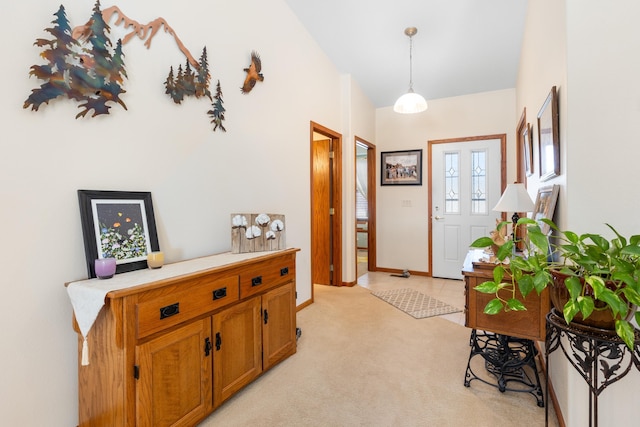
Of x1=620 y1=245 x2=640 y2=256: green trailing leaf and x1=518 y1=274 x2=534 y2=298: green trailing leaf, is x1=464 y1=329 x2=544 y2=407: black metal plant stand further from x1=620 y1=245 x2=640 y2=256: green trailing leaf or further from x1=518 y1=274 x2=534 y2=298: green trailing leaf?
x1=620 y1=245 x2=640 y2=256: green trailing leaf

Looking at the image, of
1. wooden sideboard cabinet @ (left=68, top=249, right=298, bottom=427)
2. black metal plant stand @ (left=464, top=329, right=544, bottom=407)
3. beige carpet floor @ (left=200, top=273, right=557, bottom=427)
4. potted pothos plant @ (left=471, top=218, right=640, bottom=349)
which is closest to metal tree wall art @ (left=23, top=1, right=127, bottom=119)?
wooden sideboard cabinet @ (left=68, top=249, right=298, bottom=427)

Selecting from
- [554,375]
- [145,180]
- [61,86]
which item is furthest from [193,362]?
[554,375]

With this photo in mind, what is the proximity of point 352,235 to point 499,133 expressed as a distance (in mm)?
2515

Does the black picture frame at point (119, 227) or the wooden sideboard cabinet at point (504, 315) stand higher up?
the black picture frame at point (119, 227)

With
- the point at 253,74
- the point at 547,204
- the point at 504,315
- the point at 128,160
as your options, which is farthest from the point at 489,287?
the point at 253,74

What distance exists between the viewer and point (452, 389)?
2.10 meters

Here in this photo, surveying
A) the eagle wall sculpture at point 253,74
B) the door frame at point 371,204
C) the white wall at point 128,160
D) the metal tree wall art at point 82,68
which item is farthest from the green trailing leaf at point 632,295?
the door frame at point 371,204

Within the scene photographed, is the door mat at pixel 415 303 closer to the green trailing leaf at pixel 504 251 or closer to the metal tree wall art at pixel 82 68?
the green trailing leaf at pixel 504 251

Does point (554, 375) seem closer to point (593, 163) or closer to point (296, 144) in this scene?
point (593, 163)

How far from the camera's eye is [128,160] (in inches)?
74.0

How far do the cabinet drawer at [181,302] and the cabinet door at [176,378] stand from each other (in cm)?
6

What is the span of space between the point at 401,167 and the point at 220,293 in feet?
13.2

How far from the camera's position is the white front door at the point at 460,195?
184 inches

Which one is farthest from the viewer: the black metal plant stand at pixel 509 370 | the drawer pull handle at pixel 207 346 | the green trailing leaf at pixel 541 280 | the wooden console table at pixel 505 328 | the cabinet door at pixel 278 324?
the cabinet door at pixel 278 324
